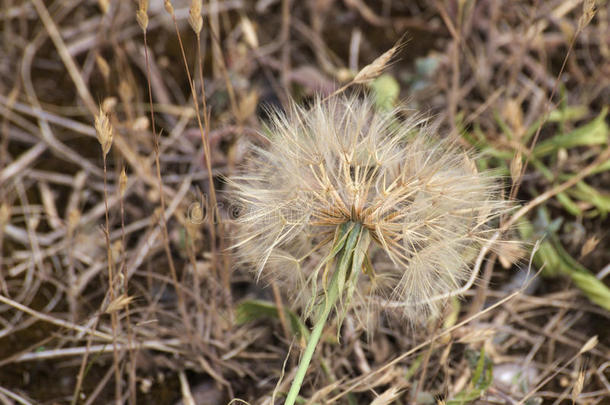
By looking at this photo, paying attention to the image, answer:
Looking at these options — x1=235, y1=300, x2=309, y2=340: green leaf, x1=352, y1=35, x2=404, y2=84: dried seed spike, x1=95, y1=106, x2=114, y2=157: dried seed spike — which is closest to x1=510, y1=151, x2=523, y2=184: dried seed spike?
x1=352, y1=35, x2=404, y2=84: dried seed spike

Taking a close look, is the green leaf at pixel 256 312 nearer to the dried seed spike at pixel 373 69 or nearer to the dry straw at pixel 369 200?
the dry straw at pixel 369 200

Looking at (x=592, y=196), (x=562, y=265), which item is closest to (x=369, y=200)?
(x=562, y=265)

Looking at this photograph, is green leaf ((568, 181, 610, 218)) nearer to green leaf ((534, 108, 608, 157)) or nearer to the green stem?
green leaf ((534, 108, 608, 157))

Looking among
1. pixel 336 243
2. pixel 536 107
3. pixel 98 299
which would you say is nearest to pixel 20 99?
pixel 98 299

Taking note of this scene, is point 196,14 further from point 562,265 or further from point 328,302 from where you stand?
point 562,265

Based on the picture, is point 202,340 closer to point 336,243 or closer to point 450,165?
point 336,243

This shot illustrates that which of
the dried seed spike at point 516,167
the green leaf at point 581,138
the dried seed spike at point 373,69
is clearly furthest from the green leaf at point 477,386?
the green leaf at point 581,138
